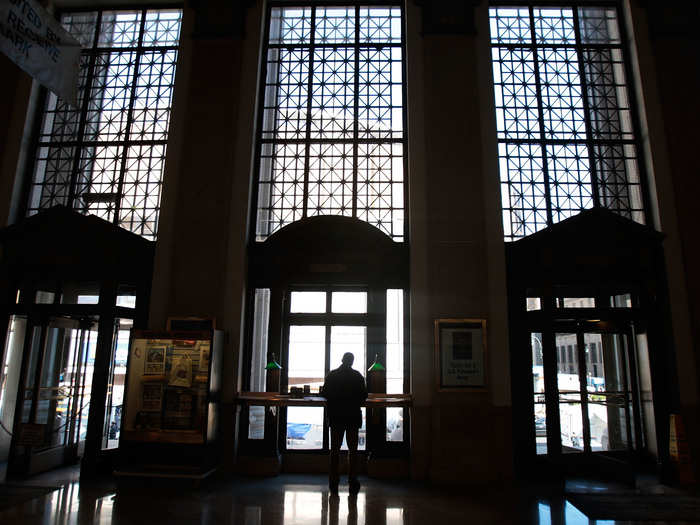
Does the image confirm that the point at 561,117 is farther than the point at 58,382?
Yes

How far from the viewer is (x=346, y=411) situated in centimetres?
524

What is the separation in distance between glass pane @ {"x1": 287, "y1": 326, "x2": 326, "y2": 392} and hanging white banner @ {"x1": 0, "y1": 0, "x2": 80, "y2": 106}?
4078mm

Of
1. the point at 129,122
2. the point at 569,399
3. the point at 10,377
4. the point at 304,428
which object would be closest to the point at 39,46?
the point at 129,122

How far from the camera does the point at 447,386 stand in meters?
6.21

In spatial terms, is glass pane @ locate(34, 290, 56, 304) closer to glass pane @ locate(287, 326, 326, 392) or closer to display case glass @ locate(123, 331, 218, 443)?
display case glass @ locate(123, 331, 218, 443)

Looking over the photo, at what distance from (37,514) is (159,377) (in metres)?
1.82

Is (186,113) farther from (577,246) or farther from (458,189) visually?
(577,246)

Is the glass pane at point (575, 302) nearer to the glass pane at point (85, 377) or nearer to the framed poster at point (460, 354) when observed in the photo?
the framed poster at point (460, 354)

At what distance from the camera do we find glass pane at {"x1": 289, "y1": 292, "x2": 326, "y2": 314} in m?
6.82

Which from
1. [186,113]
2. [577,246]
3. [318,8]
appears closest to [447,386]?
[577,246]

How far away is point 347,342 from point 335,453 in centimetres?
175

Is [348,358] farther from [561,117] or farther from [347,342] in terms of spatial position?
[561,117]

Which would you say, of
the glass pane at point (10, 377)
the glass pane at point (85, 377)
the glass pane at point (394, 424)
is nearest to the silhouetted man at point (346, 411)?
the glass pane at point (394, 424)

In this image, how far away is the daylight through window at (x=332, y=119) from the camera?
23.6 feet
